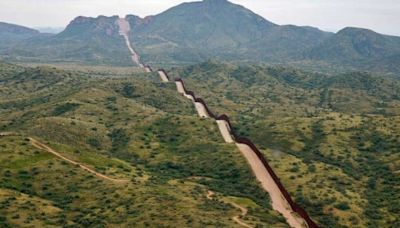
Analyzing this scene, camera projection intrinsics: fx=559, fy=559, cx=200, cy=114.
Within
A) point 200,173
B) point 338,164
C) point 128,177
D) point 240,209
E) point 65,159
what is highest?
point 338,164

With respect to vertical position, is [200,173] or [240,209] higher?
[240,209]

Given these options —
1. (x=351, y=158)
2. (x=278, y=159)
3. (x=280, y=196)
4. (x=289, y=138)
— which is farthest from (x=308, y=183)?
(x=289, y=138)

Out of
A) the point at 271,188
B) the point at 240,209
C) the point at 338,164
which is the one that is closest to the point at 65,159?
the point at 240,209

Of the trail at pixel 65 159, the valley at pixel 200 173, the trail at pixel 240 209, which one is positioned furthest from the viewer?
the trail at pixel 65 159

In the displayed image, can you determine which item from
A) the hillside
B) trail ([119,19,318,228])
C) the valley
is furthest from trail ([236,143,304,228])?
the hillside

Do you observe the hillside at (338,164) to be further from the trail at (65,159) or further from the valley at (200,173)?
the trail at (65,159)

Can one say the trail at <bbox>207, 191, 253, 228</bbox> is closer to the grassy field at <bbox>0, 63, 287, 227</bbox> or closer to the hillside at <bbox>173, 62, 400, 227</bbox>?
the grassy field at <bbox>0, 63, 287, 227</bbox>

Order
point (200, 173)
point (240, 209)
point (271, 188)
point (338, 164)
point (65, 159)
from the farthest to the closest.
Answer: point (338, 164) < point (200, 173) < point (65, 159) < point (271, 188) < point (240, 209)

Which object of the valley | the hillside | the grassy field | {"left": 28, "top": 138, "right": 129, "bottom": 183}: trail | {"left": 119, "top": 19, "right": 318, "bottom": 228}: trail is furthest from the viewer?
{"left": 28, "top": 138, "right": 129, "bottom": 183}: trail

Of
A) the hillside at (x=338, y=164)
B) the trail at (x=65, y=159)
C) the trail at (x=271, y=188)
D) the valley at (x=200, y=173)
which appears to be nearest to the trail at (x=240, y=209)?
the valley at (x=200, y=173)

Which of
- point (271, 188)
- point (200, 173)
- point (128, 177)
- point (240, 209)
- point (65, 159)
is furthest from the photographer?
point (200, 173)

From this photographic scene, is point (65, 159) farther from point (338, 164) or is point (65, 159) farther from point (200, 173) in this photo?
point (338, 164)

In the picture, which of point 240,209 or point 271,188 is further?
point 271,188
